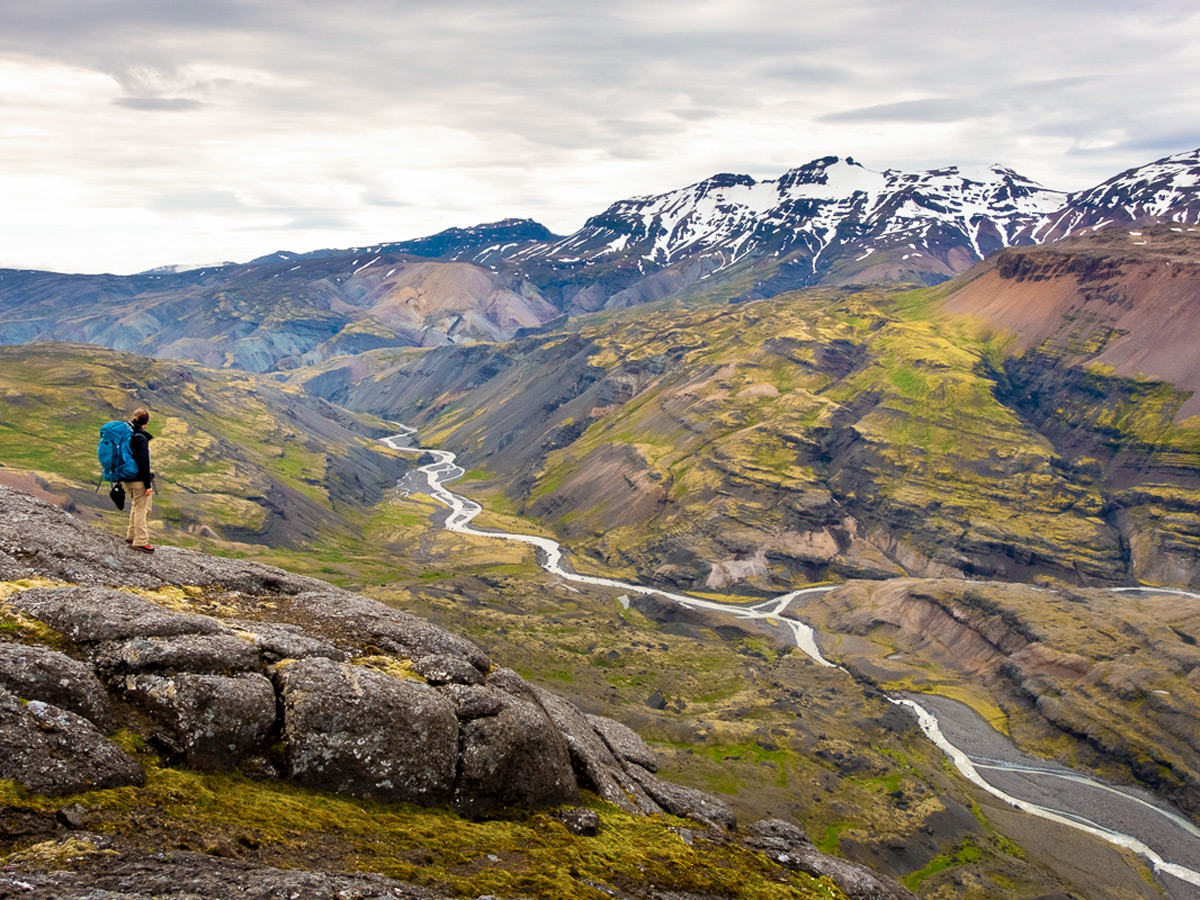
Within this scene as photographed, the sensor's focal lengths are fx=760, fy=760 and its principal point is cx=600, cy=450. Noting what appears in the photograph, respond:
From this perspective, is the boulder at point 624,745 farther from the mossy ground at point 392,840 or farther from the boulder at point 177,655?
the boulder at point 177,655

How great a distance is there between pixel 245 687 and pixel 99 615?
5275mm

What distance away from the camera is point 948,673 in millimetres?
145375

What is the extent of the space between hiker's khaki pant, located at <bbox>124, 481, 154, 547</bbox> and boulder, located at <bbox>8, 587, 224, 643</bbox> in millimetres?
4138

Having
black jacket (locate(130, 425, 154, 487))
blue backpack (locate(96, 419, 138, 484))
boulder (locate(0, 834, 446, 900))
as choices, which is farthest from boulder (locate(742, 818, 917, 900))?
blue backpack (locate(96, 419, 138, 484))

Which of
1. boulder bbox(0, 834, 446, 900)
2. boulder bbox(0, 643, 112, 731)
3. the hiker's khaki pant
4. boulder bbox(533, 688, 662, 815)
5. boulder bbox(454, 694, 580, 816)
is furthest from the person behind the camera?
boulder bbox(533, 688, 662, 815)

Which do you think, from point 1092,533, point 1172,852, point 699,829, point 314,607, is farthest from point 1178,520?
point 314,607

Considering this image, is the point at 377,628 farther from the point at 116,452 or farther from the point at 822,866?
the point at 822,866

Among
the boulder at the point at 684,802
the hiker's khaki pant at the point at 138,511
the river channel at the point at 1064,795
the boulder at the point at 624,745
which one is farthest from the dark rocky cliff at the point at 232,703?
the river channel at the point at 1064,795

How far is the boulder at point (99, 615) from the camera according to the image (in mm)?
24413

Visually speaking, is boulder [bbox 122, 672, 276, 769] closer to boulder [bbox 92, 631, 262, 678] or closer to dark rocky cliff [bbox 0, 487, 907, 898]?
dark rocky cliff [bbox 0, 487, 907, 898]

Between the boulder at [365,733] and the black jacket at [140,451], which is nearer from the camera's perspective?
the boulder at [365,733]

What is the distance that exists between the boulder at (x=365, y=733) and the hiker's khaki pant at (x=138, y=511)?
30.1 ft

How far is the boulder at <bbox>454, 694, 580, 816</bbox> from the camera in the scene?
94.6 ft

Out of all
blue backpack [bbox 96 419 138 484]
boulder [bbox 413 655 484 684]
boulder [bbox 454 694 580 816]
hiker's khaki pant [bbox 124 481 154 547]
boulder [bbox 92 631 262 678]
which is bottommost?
boulder [bbox 454 694 580 816]
